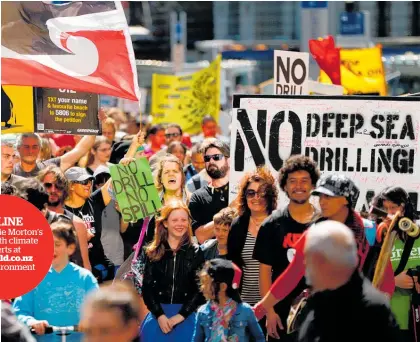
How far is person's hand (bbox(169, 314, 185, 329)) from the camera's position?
27.6 ft

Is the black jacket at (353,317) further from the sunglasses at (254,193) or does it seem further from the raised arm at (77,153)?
the raised arm at (77,153)

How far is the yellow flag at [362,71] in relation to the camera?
17641mm

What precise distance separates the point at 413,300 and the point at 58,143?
832cm

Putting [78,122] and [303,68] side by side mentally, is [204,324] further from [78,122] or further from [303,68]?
[303,68]

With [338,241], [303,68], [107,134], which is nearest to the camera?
[338,241]

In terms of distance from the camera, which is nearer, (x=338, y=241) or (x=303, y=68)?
(x=338, y=241)

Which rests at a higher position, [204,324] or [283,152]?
[283,152]

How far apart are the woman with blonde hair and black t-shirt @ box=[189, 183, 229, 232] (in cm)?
118

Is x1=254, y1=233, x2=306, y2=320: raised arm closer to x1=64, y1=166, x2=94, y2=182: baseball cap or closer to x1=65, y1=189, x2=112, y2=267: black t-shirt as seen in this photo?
x1=65, y1=189, x2=112, y2=267: black t-shirt

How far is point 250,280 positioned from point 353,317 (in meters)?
3.26

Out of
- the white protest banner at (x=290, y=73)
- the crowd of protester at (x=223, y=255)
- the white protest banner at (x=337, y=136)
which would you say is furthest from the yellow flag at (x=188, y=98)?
the white protest banner at (x=337, y=136)

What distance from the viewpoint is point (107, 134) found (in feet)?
47.3

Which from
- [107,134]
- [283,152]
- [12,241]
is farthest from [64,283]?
[107,134]

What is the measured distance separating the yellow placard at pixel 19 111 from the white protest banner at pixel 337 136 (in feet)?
4.88
